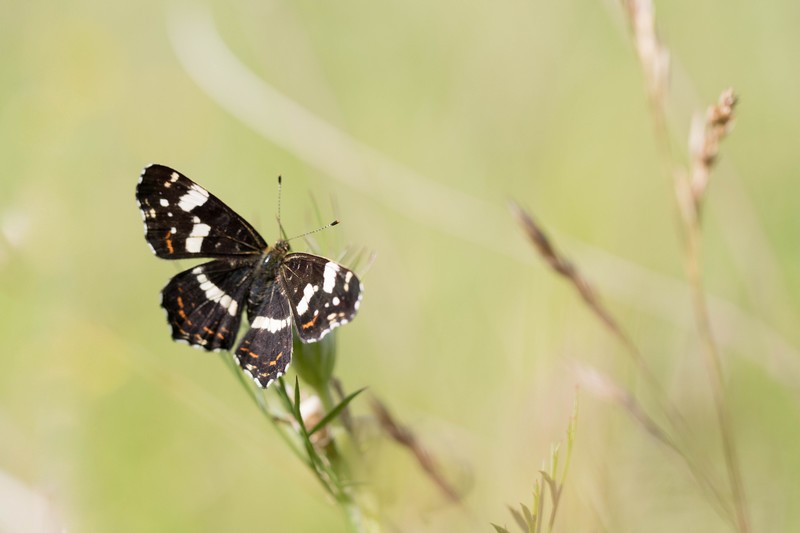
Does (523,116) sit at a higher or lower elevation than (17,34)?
higher

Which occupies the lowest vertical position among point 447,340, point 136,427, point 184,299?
point 136,427

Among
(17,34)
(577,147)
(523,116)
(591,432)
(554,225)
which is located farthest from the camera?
(17,34)

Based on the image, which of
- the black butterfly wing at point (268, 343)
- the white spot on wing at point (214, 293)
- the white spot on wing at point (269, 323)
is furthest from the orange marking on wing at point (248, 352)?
the white spot on wing at point (214, 293)

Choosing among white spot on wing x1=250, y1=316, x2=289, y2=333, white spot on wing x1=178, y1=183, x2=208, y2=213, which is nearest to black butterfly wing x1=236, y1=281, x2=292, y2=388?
white spot on wing x1=250, y1=316, x2=289, y2=333

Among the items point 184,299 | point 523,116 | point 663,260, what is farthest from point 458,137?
point 184,299

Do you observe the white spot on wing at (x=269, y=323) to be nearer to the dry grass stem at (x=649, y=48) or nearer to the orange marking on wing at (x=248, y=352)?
the orange marking on wing at (x=248, y=352)

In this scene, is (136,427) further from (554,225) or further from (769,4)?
(769,4)

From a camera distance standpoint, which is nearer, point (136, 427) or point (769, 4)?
point (136, 427)

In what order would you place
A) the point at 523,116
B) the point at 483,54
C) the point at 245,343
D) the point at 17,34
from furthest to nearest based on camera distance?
the point at 17,34, the point at 483,54, the point at 523,116, the point at 245,343
